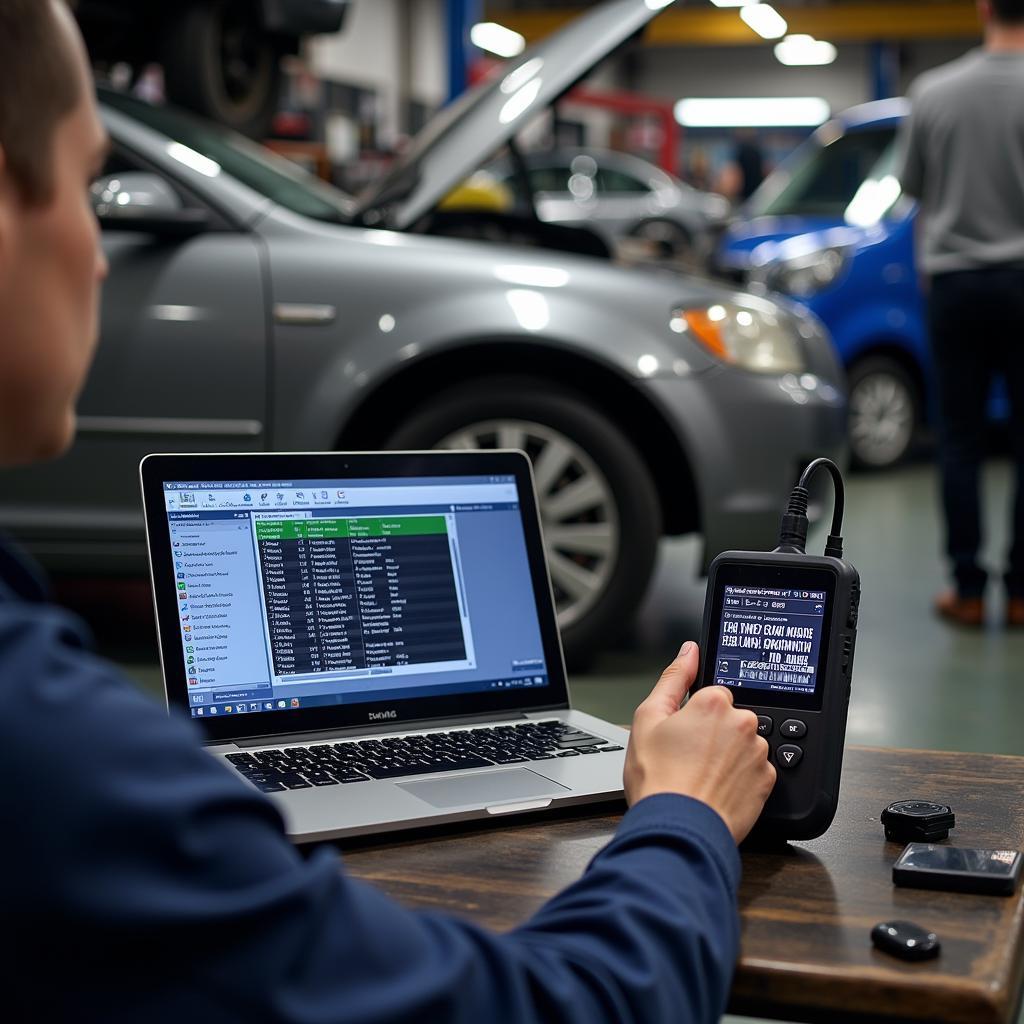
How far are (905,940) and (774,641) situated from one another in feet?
1.02

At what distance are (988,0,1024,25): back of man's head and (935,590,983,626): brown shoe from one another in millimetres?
1628

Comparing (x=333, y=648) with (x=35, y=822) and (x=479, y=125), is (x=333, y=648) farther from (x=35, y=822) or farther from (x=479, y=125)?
(x=479, y=125)

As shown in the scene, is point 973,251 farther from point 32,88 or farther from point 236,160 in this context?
point 32,88

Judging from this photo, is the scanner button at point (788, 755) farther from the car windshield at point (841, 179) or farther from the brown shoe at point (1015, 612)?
the car windshield at point (841, 179)

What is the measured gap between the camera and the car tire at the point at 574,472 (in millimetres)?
3602

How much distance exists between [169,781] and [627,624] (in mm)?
3143

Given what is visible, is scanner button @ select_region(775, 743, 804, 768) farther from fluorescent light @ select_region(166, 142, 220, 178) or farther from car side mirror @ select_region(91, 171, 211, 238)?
fluorescent light @ select_region(166, 142, 220, 178)

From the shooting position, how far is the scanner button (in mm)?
1123

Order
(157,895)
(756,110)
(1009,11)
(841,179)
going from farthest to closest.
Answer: (756,110)
(841,179)
(1009,11)
(157,895)

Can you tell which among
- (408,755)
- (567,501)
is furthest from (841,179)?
(408,755)

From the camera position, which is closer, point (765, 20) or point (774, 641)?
point (774, 641)

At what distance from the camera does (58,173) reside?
709 millimetres

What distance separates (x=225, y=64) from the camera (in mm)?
5156

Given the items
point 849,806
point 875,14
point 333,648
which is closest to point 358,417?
point 333,648
